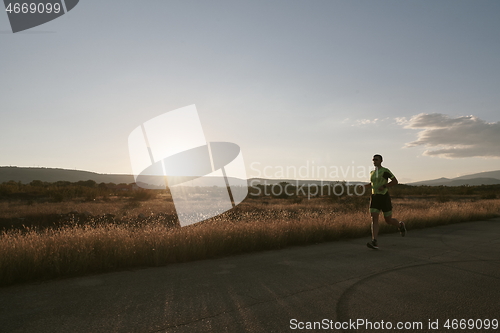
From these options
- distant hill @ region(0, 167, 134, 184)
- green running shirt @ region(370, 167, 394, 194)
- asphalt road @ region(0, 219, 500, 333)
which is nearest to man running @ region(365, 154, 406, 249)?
green running shirt @ region(370, 167, 394, 194)

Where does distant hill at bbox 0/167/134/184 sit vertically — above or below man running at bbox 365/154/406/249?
above

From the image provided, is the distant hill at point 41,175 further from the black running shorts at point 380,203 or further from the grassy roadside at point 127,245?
the black running shorts at point 380,203

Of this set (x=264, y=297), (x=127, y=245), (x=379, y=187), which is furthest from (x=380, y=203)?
(x=127, y=245)

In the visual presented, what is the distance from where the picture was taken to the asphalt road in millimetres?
3537

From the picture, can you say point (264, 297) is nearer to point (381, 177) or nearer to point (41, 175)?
point (381, 177)

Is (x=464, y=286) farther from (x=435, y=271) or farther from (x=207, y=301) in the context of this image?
(x=207, y=301)

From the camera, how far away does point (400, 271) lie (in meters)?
5.93

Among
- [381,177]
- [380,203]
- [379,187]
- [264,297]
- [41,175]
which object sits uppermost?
[41,175]

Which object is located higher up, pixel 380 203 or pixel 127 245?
pixel 380 203

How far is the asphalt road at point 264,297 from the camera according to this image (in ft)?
11.6

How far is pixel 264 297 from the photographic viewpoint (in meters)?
4.35

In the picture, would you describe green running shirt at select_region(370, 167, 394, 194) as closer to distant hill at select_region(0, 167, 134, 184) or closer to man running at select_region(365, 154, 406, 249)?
man running at select_region(365, 154, 406, 249)

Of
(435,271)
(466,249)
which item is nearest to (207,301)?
(435,271)

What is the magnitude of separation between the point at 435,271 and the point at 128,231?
20.7ft
